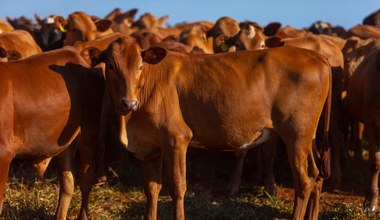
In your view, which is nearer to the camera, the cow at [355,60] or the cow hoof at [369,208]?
the cow hoof at [369,208]

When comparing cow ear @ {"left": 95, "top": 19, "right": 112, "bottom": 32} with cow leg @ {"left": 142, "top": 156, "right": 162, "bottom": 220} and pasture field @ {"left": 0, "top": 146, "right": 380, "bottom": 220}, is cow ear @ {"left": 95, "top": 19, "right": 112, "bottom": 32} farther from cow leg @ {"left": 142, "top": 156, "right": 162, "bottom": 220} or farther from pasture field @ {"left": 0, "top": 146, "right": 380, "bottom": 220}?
cow leg @ {"left": 142, "top": 156, "right": 162, "bottom": 220}

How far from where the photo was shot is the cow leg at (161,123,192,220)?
7164 mm

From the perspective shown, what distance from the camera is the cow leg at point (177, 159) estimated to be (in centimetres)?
Result: 716

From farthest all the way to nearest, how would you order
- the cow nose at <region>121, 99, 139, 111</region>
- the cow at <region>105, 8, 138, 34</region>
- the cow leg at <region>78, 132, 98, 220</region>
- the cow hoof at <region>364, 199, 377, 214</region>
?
the cow at <region>105, 8, 138, 34</region> < the cow hoof at <region>364, 199, 377, 214</region> < the cow leg at <region>78, 132, 98, 220</region> < the cow nose at <region>121, 99, 139, 111</region>

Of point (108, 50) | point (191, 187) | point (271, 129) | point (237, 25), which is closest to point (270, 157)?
point (191, 187)

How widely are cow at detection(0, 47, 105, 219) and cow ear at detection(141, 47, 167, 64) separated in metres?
0.60

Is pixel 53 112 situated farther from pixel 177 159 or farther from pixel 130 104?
pixel 177 159

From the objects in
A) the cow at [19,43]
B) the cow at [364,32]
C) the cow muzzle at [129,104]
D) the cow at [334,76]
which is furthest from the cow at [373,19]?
the cow muzzle at [129,104]

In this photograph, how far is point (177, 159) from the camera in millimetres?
7176

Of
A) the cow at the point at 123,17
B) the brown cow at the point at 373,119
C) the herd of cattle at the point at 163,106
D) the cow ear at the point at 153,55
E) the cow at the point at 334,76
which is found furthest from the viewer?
the cow at the point at 123,17

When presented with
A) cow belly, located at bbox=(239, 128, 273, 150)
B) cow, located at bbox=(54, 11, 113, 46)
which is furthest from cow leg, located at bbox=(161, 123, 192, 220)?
cow, located at bbox=(54, 11, 113, 46)

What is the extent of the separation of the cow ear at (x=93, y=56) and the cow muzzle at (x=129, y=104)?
0.64m

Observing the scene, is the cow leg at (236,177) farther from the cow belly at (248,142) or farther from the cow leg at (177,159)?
the cow leg at (177,159)

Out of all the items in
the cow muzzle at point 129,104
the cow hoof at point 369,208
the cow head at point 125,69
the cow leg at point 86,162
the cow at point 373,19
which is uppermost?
the cow at point 373,19
